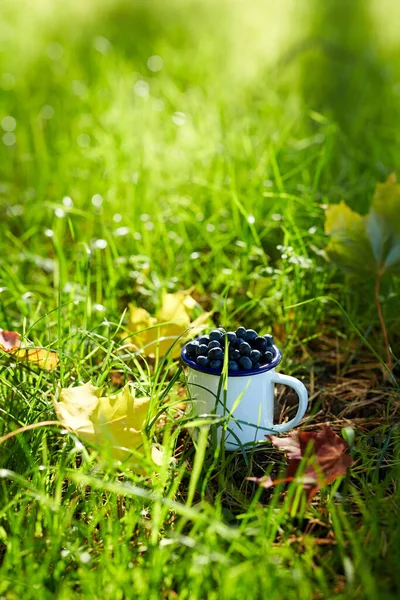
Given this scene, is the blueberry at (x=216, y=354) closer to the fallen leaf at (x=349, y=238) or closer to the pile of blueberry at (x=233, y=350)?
the pile of blueberry at (x=233, y=350)

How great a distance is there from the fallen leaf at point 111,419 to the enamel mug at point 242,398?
106 millimetres

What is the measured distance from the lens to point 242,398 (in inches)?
47.3

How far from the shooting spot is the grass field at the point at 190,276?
100 cm

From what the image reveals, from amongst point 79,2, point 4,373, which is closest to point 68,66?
point 79,2

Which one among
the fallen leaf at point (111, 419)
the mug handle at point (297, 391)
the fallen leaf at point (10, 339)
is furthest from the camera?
the fallen leaf at point (10, 339)

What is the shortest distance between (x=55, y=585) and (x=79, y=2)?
4.04 m

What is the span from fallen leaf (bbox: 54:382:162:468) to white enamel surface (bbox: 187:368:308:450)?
0.35ft

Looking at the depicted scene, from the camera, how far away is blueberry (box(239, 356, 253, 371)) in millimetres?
1179

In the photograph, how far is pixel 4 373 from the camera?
1360 mm

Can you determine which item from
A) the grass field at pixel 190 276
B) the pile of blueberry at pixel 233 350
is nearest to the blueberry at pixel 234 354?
the pile of blueberry at pixel 233 350

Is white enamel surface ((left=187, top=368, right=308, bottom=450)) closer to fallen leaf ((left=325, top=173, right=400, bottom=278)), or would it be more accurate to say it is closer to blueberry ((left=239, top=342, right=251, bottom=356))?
blueberry ((left=239, top=342, right=251, bottom=356))

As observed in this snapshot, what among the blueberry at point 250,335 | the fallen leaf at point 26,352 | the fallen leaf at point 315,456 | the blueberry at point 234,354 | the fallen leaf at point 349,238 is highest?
the fallen leaf at point 349,238

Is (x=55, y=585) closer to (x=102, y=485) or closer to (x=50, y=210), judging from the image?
(x=102, y=485)

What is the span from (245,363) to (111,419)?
23 centimetres
